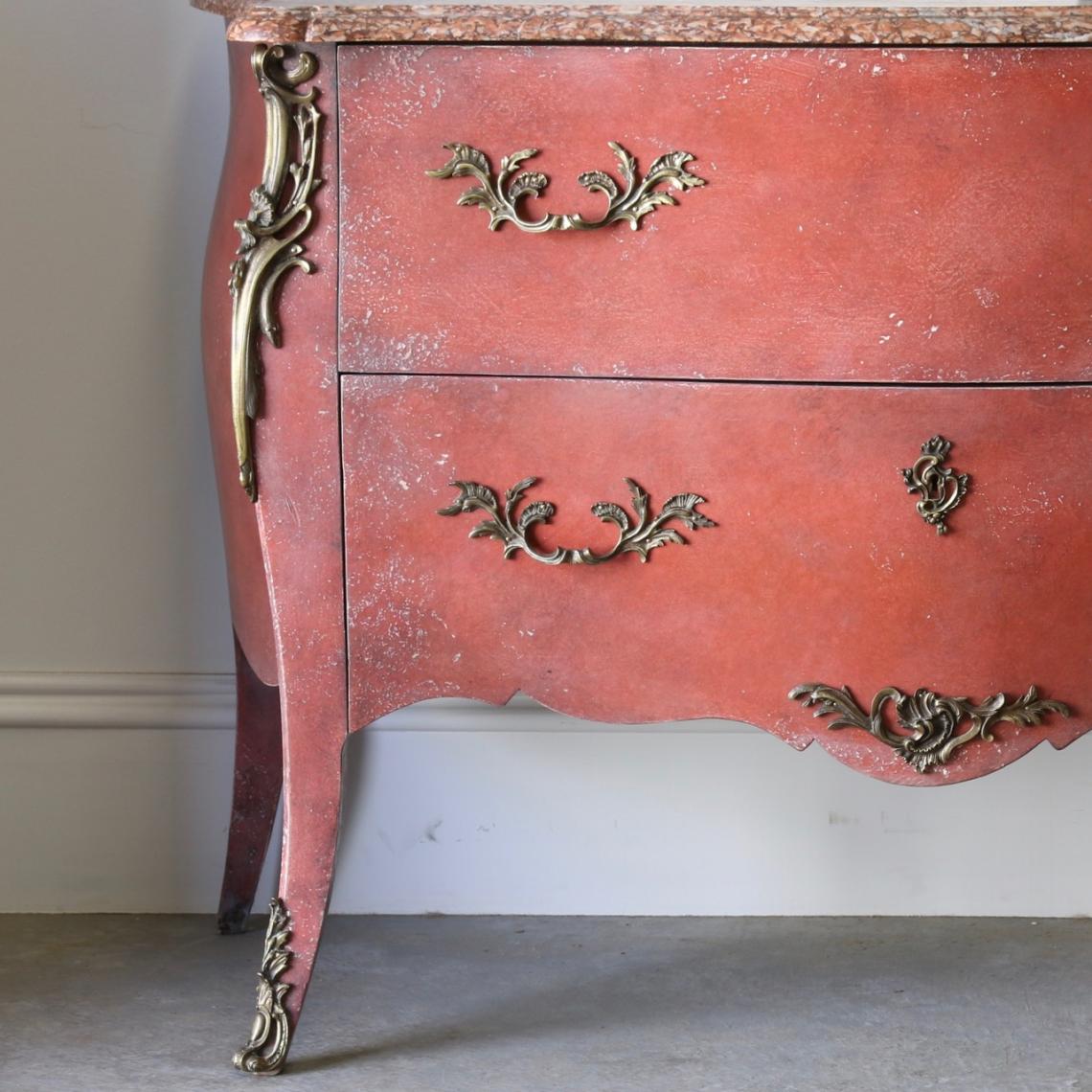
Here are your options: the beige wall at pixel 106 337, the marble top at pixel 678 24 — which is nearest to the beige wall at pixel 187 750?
the beige wall at pixel 106 337

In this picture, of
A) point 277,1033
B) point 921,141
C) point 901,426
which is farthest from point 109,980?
point 921,141

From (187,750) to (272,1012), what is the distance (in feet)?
1.40

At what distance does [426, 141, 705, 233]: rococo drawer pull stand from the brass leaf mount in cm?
10

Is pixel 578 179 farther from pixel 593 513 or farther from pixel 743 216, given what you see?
pixel 593 513

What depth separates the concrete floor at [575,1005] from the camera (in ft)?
4.08

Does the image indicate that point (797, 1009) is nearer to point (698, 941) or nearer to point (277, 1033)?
point (698, 941)

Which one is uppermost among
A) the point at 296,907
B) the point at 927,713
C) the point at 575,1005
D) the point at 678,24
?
the point at 678,24

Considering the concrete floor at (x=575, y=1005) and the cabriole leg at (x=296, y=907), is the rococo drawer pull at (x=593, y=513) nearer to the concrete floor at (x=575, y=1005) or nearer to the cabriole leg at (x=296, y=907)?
the cabriole leg at (x=296, y=907)

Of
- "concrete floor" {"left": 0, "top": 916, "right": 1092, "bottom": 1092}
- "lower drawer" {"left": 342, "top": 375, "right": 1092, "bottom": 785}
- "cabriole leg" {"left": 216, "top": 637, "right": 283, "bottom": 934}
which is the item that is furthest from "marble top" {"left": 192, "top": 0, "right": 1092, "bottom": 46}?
"concrete floor" {"left": 0, "top": 916, "right": 1092, "bottom": 1092}

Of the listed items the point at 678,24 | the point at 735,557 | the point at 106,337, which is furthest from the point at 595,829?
the point at 678,24

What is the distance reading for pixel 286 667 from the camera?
117cm

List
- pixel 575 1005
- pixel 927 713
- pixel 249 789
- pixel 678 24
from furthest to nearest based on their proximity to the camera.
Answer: pixel 249 789
pixel 575 1005
pixel 927 713
pixel 678 24

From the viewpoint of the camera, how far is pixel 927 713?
1129mm

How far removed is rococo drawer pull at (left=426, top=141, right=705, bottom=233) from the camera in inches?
41.6
